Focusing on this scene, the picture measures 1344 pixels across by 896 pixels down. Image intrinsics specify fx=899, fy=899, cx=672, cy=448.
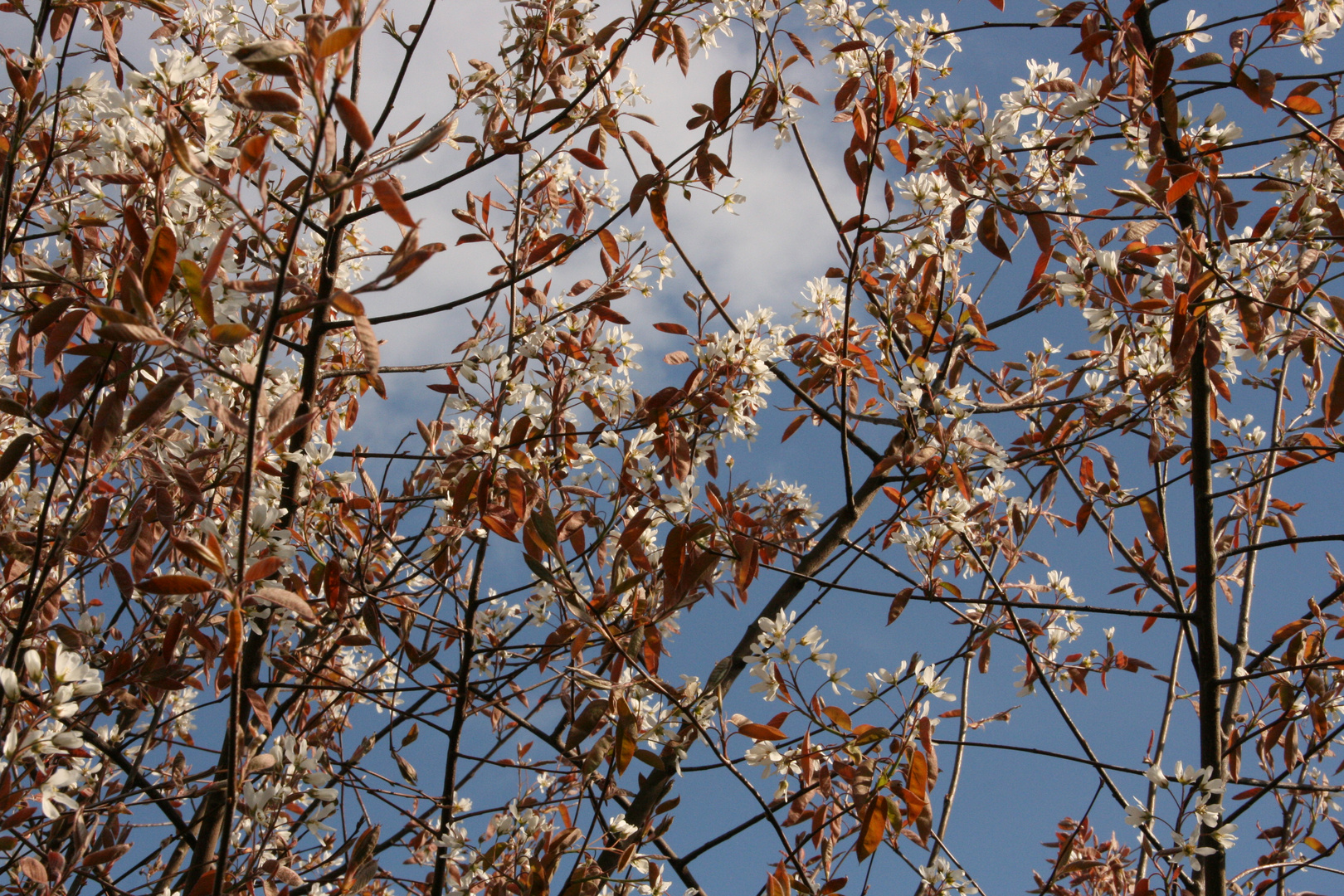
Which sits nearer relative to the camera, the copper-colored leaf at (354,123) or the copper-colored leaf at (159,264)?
the copper-colored leaf at (354,123)

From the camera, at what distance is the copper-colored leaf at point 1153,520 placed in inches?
85.4

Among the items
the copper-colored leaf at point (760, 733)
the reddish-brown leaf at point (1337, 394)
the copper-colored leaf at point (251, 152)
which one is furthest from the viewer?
the copper-colored leaf at point (760, 733)

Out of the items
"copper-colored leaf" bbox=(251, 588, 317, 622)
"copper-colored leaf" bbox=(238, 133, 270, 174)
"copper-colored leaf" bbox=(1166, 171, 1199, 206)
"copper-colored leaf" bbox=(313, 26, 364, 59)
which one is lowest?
"copper-colored leaf" bbox=(251, 588, 317, 622)

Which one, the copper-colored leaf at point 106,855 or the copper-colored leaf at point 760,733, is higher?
the copper-colored leaf at point 760,733

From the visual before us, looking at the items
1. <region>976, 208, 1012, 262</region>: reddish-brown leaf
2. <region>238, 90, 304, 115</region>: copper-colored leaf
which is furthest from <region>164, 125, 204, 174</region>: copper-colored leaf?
<region>976, 208, 1012, 262</region>: reddish-brown leaf

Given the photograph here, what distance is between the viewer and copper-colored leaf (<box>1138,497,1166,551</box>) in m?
2.17

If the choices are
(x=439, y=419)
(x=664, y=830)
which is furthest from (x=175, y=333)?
(x=664, y=830)

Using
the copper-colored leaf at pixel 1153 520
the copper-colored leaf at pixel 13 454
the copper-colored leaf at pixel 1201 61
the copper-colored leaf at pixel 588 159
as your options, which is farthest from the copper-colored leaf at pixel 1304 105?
the copper-colored leaf at pixel 13 454

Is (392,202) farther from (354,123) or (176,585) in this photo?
(176,585)

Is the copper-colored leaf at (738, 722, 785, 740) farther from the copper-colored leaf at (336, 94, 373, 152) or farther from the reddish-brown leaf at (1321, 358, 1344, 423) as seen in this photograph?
the copper-colored leaf at (336, 94, 373, 152)

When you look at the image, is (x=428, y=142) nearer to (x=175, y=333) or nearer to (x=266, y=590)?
(x=266, y=590)

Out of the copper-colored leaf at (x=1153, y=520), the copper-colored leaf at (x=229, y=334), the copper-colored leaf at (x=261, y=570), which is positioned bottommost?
the copper-colored leaf at (x=261, y=570)

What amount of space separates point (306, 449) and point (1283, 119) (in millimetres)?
2380

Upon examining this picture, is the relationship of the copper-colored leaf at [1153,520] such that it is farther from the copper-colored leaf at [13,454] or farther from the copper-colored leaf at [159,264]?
the copper-colored leaf at [13,454]
